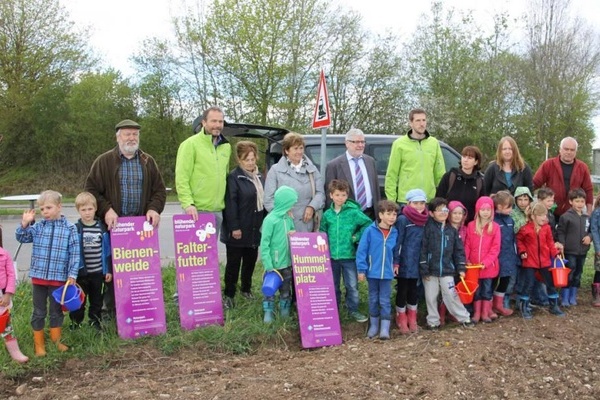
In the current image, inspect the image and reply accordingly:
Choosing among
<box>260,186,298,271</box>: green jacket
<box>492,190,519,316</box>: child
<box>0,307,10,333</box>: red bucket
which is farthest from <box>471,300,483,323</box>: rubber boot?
<box>0,307,10,333</box>: red bucket

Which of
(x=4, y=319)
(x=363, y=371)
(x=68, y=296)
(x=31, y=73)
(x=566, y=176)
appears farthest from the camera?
(x=31, y=73)

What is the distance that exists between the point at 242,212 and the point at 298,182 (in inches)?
25.2

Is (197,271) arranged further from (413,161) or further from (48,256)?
(413,161)

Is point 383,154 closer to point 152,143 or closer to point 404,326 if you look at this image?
point 404,326

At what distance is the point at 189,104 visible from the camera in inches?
945

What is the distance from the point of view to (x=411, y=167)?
18.2ft

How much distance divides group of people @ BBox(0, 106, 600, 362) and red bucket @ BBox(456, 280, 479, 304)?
9 cm

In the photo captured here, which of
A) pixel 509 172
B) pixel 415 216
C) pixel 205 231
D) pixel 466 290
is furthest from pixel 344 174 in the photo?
pixel 509 172

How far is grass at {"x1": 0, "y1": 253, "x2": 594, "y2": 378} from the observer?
4.20m

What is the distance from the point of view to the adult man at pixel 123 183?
477cm

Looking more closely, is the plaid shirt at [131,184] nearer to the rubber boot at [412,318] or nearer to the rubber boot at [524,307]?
the rubber boot at [412,318]

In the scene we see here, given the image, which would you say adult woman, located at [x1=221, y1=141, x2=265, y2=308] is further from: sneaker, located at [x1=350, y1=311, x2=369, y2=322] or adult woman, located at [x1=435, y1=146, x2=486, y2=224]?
adult woman, located at [x1=435, y1=146, x2=486, y2=224]

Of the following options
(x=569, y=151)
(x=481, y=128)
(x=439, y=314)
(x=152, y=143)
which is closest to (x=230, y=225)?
(x=439, y=314)

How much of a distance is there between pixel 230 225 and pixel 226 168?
0.58m
